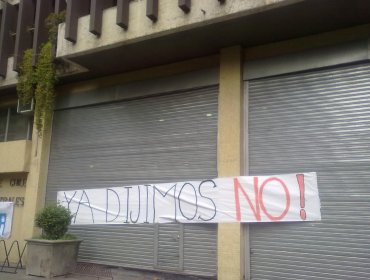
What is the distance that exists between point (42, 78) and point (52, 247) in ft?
15.2

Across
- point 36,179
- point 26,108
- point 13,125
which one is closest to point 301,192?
point 36,179

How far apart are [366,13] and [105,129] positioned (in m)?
6.87

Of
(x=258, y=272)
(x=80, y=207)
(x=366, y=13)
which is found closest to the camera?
(x=366, y=13)

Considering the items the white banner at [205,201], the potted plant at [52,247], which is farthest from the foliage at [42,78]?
the potted plant at [52,247]

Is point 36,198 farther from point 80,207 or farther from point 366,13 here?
point 366,13

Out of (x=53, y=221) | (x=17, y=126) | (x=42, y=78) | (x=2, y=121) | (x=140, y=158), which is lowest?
(x=53, y=221)

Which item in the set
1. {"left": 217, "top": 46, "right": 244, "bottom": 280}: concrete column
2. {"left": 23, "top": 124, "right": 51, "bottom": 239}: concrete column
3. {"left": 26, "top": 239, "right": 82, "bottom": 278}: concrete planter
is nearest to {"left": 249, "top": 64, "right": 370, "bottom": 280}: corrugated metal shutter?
{"left": 217, "top": 46, "right": 244, "bottom": 280}: concrete column

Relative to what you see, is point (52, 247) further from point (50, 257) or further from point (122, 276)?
point (122, 276)

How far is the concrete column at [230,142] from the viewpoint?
882 centimetres

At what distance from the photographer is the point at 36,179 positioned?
486 inches

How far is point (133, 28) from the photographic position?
9742mm

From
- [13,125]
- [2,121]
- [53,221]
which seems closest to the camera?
[53,221]

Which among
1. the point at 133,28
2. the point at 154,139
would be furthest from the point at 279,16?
Answer: the point at 154,139

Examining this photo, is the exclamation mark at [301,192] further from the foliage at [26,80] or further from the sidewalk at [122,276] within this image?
the foliage at [26,80]
